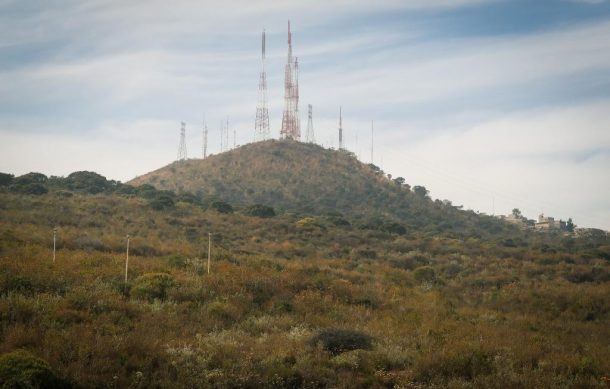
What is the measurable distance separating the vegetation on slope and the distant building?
A: 60.5m

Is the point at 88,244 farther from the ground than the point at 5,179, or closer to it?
closer to it

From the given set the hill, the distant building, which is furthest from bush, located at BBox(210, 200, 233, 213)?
the distant building

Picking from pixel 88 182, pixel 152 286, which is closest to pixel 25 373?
pixel 152 286

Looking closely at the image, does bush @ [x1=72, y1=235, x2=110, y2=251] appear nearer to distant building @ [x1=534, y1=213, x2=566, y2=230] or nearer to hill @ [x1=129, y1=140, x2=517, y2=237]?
hill @ [x1=129, y1=140, x2=517, y2=237]

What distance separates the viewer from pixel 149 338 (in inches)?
439

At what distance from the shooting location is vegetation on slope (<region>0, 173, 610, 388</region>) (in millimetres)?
9844

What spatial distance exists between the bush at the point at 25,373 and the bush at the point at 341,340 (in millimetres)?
6006

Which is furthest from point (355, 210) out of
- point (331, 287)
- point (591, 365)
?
point (591, 365)

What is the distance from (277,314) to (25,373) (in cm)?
875

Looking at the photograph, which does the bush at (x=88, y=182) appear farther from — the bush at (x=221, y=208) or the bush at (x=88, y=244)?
the bush at (x=88, y=244)

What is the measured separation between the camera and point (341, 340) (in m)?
12.2

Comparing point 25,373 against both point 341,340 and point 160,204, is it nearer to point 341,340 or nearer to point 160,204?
point 341,340

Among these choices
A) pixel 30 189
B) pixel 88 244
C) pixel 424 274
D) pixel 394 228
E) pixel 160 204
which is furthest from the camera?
pixel 394 228

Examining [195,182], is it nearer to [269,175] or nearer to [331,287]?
[269,175]
